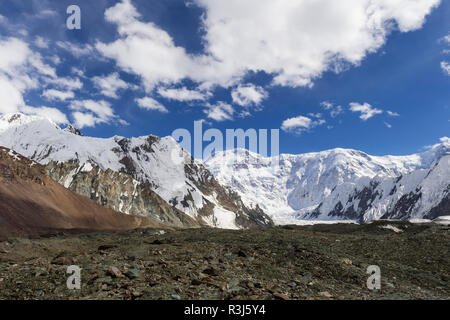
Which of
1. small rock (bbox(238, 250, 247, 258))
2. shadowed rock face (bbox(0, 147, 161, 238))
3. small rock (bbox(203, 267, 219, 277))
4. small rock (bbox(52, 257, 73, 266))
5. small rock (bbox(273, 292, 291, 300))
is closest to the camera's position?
small rock (bbox(273, 292, 291, 300))

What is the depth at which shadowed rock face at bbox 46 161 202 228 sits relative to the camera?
150000 millimetres

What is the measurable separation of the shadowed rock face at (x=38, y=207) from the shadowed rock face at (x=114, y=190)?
57075 millimetres

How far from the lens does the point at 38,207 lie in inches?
2665

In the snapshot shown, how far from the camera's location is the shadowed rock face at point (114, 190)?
150 meters

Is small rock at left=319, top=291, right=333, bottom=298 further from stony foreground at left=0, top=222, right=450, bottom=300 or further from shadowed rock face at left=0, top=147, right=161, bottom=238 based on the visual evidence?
shadowed rock face at left=0, top=147, right=161, bottom=238

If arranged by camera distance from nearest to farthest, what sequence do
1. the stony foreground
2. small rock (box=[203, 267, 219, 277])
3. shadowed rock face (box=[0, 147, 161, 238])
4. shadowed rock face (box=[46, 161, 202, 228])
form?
1. the stony foreground
2. small rock (box=[203, 267, 219, 277])
3. shadowed rock face (box=[0, 147, 161, 238])
4. shadowed rock face (box=[46, 161, 202, 228])

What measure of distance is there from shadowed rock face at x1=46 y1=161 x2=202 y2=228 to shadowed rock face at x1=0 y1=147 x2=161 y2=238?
5708cm

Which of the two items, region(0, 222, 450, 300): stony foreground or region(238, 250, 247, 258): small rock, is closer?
region(0, 222, 450, 300): stony foreground

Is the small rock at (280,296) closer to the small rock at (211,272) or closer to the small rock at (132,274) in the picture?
the small rock at (211,272)

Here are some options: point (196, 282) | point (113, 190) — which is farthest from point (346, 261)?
point (113, 190)

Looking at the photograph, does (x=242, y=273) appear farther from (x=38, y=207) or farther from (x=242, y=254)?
(x=38, y=207)

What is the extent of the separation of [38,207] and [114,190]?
89996 millimetres

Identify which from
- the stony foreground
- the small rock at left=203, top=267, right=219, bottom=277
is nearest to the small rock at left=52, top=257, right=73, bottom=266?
the stony foreground
